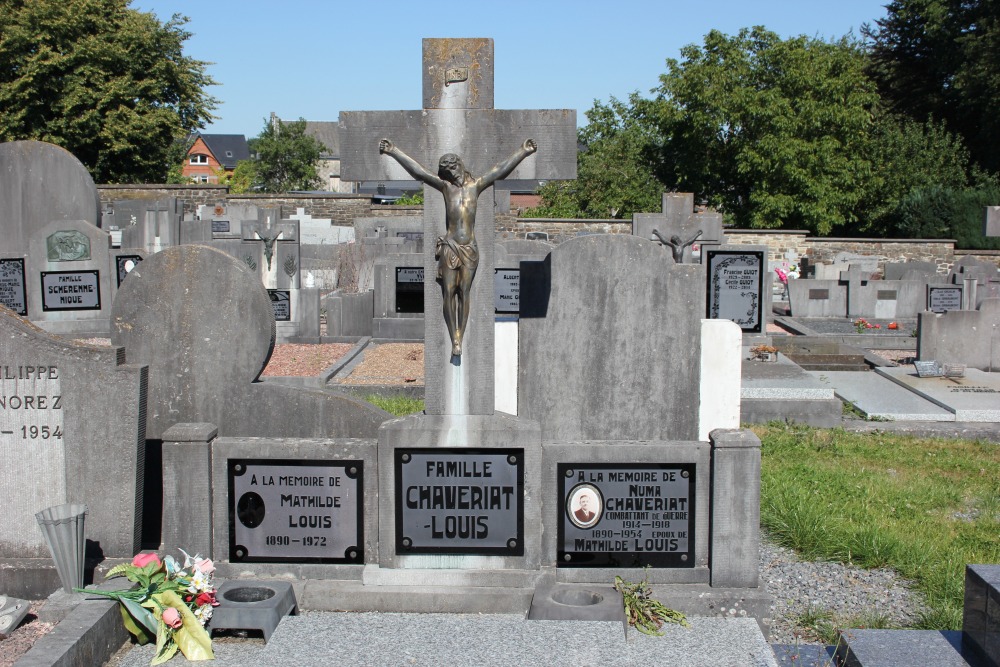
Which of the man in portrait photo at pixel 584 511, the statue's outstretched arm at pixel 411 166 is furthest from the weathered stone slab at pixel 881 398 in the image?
the statue's outstretched arm at pixel 411 166

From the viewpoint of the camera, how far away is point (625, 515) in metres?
5.57

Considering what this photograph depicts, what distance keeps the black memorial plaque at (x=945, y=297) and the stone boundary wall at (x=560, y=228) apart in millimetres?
9728

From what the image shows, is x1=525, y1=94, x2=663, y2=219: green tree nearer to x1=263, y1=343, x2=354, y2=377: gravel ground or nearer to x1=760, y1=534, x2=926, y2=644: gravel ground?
x1=263, y1=343, x2=354, y2=377: gravel ground

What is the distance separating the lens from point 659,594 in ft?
17.6

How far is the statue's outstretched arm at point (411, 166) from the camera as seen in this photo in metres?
5.55

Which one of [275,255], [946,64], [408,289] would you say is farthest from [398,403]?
[946,64]

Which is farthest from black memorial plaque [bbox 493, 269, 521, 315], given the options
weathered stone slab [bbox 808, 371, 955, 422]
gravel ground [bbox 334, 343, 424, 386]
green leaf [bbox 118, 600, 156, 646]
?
green leaf [bbox 118, 600, 156, 646]

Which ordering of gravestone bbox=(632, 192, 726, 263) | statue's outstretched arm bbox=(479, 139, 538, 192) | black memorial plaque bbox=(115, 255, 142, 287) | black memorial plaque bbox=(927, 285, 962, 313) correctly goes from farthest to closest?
1. black memorial plaque bbox=(927, 285, 962, 313)
2. gravestone bbox=(632, 192, 726, 263)
3. black memorial plaque bbox=(115, 255, 142, 287)
4. statue's outstretched arm bbox=(479, 139, 538, 192)

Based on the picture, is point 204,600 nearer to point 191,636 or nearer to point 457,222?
point 191,636

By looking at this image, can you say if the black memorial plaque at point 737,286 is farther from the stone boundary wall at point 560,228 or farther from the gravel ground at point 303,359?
the stone boundary wall at point 560,228

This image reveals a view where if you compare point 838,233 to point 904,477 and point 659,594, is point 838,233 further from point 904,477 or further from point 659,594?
point 659,594

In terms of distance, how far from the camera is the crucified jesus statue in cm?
547

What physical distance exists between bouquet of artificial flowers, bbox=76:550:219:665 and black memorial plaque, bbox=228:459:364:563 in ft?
1.35

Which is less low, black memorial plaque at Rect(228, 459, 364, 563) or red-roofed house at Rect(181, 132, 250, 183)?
red-roofed house at Rect(181, 132, 250, 183)
